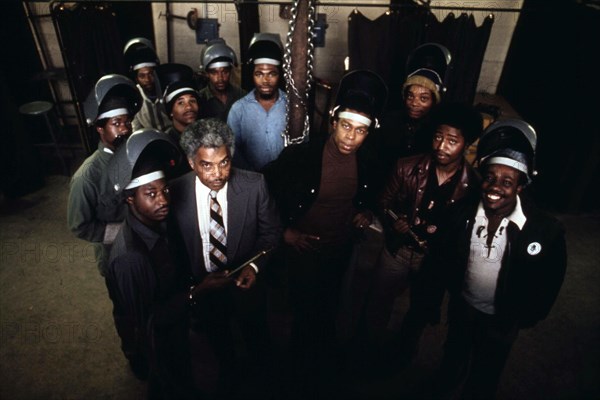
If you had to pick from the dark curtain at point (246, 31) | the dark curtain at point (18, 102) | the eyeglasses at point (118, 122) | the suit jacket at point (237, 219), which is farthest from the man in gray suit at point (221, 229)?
the dark curtain at point (18, 102)

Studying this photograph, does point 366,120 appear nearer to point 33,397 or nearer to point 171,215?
point 171,215

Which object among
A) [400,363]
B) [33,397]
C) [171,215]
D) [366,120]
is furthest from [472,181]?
[33,397]

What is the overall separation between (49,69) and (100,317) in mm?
5524

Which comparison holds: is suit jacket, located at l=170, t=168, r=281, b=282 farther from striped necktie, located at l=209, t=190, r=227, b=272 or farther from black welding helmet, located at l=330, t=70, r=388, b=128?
black welding helmet, located at l=330, t=70, r=388, b=128

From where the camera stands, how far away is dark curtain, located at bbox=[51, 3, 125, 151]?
5.33 metres

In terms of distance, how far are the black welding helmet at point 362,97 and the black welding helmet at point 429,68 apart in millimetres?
797

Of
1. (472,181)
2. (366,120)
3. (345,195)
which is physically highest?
(366,120)

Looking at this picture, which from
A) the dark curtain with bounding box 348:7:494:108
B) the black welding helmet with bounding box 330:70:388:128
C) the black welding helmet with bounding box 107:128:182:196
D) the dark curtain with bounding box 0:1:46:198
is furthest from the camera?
the dark curtain with bounding box 0:1:46:198

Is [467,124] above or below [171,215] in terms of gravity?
above

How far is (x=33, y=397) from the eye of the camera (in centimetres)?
362

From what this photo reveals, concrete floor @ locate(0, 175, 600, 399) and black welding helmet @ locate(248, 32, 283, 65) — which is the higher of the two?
black welding helmet @ locate(248, 32, 283, 65)

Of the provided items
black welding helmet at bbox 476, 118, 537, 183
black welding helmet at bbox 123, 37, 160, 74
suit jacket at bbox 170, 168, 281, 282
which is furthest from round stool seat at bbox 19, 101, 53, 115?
black welding helmet at bbox 476, 118, 537, 183

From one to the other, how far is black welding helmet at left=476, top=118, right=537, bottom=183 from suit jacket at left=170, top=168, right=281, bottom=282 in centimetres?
175

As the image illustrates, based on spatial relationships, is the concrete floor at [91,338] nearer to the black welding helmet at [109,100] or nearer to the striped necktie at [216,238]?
the striped necktie at [216,238]
